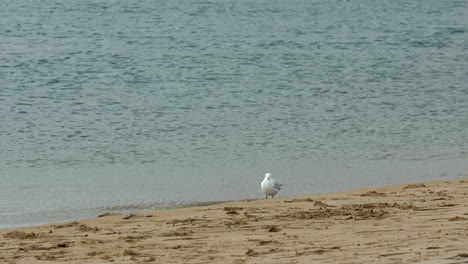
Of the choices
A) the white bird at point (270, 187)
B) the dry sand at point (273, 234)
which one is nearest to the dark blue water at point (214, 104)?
the white bird at point (270, 187)

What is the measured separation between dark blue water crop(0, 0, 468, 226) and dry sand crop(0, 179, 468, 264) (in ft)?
5.78

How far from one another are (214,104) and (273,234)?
10753 mm

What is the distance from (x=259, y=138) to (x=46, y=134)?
3.92 meters

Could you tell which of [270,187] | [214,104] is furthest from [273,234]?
[214,104]

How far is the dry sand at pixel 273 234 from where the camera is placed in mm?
6086


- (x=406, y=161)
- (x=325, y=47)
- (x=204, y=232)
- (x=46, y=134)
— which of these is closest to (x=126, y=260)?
(x=204, y=232)

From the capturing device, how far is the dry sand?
20.0 feet

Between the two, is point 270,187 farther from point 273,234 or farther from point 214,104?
point 214,104

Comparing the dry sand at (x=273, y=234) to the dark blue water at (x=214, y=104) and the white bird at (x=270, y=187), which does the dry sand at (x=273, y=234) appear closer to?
the white bird at (x=270, y=187)

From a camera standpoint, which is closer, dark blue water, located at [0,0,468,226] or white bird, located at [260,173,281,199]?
white bird, located at [260,173,281,199]

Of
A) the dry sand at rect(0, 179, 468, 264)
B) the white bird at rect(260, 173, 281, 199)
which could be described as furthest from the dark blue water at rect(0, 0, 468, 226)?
the dry sand at rect(0, 179, 468, 264)

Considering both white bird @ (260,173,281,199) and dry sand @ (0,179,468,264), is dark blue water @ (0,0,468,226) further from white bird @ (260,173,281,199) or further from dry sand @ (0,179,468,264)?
dry sand @ (0,179,468,264)

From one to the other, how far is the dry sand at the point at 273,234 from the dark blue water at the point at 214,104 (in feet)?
5.78

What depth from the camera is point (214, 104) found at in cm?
1762
